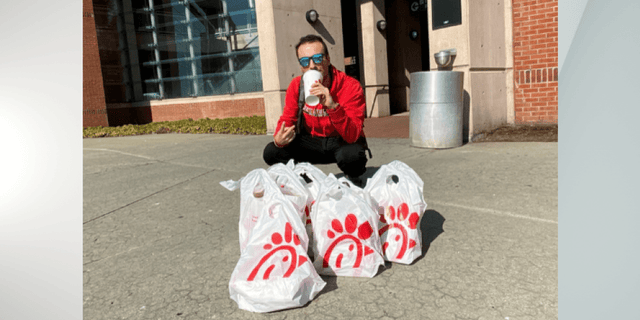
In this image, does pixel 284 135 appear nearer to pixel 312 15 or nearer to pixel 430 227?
pixel 430 227

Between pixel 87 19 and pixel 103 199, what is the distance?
1255cm

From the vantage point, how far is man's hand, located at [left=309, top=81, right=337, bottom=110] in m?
2.71

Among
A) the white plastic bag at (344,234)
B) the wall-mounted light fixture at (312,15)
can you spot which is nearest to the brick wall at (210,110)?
the wall-mounted light fixture at (312,15)

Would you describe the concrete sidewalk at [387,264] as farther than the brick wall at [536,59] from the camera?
No

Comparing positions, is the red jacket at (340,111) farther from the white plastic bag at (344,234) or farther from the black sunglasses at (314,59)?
the white plastic bag at (344,234)

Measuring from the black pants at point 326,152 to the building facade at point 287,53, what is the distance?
3527 mm

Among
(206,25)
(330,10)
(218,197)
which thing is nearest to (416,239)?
(218,197)

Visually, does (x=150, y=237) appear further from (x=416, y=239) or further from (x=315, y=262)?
(x=416, y=239)

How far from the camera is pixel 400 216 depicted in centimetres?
239

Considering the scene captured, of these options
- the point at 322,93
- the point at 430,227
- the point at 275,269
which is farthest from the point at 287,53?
the point at 275,269

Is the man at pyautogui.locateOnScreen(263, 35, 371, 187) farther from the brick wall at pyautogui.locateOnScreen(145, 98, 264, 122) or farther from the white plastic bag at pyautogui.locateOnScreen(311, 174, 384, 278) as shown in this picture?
the brick wall at pyautogui.locateOnScreen(145, 98, 264, 122)

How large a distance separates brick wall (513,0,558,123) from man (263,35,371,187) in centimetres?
471

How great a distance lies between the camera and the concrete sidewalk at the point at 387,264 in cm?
198

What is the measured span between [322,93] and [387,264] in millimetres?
1156
